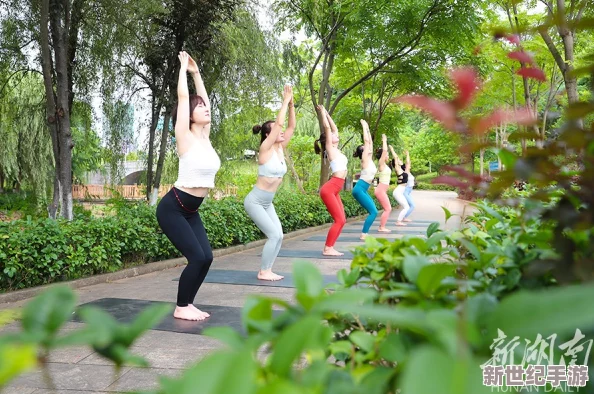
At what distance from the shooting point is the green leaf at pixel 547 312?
416 mm

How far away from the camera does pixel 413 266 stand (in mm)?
927

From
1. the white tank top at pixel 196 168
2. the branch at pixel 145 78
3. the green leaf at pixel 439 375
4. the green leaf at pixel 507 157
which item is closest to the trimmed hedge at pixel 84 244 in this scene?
the white tank top at pixel 196 168

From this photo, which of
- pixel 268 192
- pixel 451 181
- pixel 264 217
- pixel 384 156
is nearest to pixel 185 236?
pixel 264 217

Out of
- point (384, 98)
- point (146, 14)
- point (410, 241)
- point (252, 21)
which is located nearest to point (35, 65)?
point (146, 14)

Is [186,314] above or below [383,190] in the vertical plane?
below

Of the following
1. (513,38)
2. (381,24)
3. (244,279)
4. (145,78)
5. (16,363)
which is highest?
(381,24)

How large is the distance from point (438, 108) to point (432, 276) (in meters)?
0.29

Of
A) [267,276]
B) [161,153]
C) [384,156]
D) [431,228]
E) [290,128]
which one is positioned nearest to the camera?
[431,228]

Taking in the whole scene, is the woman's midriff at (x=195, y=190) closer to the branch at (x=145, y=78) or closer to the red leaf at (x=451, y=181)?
the red leaf at (x=451, y=181)

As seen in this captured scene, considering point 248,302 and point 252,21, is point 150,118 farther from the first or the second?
point 248,302

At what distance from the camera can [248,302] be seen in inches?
28.9

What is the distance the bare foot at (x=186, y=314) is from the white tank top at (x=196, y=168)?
93cm

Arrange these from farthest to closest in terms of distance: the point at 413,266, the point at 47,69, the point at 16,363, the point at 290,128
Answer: the point at 47,69 < the point at 290,128 < the point at 413,266 < the point at 16,363

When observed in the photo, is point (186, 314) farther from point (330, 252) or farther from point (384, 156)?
point (384, 156)
